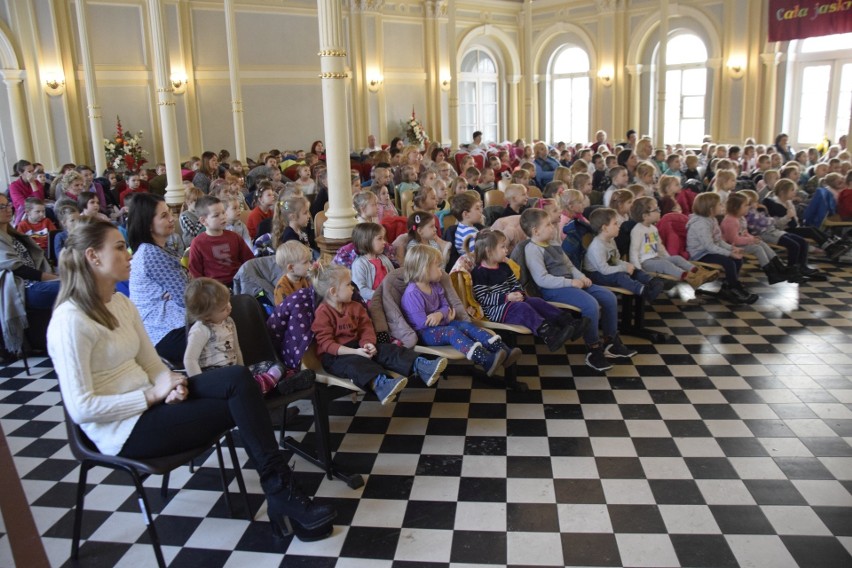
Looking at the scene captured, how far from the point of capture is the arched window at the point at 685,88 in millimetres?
15297

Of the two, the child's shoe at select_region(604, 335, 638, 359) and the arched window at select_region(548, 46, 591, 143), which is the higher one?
the arched window at select_region(548, 46, 591, 143)

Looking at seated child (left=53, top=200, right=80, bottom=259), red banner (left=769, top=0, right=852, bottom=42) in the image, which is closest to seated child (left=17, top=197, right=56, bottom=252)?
seated child (left=53, top=200, right=80, bottom=259)

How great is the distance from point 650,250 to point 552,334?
1.90m

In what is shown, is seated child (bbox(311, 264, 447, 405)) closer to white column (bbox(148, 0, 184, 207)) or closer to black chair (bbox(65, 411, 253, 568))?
black chair (bbox(65, 411, 253, 568))

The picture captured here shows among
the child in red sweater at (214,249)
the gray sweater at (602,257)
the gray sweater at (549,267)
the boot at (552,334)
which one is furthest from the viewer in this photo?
the gray sweater at (602,257)

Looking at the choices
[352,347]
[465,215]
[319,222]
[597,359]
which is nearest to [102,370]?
[352,347]

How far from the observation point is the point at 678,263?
6191 millimetres

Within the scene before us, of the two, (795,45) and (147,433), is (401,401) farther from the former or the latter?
(795,45)

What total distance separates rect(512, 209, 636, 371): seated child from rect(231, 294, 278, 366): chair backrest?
2240mm

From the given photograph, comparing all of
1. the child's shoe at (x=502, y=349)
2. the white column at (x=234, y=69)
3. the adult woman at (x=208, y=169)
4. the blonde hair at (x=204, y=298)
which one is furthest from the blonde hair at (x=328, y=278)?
the white column at (x=234, y=69)

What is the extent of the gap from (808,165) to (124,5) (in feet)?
39.1

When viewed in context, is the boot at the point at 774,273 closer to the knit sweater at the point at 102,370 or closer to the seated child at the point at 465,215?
the seated child at the point at 465,215

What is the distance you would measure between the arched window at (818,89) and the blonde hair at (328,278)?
12.8 m

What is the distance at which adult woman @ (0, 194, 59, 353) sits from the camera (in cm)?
537
